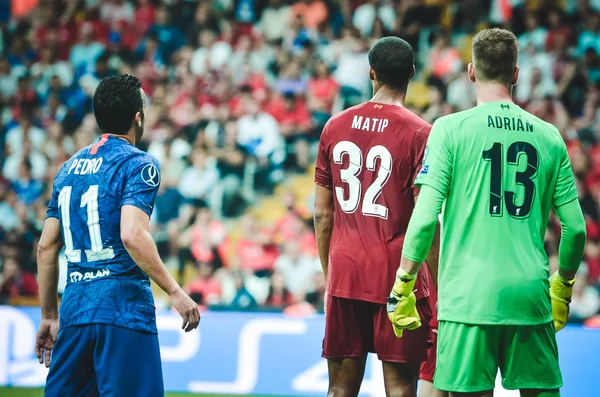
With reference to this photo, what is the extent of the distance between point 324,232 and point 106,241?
1370mm

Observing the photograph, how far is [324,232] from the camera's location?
537cm

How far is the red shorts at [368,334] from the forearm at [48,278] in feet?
5.12

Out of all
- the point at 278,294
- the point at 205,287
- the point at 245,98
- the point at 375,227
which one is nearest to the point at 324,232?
the point at 375,227

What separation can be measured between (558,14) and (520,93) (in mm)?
1818

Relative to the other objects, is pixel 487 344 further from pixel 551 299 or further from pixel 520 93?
pixel 520 93

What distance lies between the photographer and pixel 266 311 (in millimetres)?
9195

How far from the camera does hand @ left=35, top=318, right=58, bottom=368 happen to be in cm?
496

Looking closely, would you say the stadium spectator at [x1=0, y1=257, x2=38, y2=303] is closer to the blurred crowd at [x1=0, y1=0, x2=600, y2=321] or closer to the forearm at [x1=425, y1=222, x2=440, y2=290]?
the blurred crowd at [x1=0, y1=0, x2=600, y2=321]

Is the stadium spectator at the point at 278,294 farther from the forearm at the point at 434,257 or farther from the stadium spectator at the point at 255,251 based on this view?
the forearm at the point at 434,257

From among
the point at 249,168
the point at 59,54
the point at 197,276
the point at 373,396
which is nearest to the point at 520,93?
the point at 249,168

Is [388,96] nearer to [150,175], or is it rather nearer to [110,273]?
[150,175]

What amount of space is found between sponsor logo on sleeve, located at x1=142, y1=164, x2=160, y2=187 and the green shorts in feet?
5.58

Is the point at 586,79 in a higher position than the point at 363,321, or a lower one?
higher

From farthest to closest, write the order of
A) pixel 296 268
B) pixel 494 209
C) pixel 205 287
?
pixel 205 287, pixel 296 268, pixel 494 209
